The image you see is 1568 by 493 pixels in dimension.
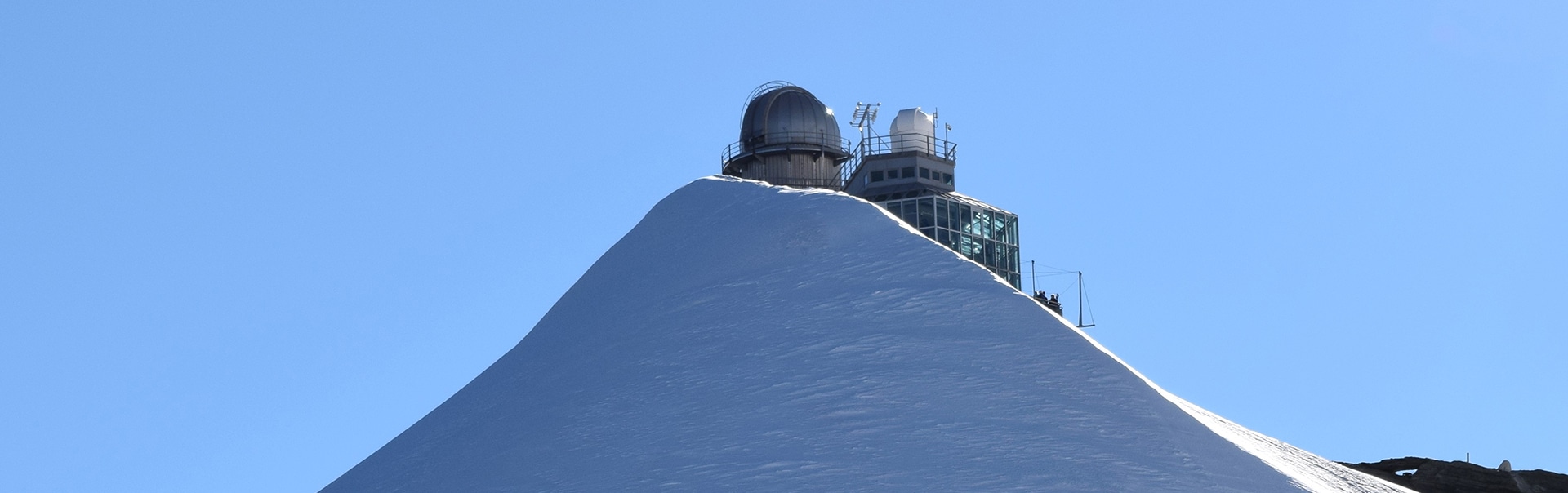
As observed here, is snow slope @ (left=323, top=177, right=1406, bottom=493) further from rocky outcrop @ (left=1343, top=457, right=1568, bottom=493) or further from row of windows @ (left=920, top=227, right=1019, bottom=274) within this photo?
row of windows @ (left=920, top=227, right=1019, bottom=274)

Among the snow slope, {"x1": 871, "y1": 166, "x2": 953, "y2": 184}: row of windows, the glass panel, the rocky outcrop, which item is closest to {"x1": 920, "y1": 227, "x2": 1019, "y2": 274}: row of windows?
the glass panel

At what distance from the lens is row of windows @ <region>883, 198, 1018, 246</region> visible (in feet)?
243

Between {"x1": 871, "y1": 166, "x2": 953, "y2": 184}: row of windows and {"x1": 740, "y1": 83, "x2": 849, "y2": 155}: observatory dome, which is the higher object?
{"x1": 740, "y1": 83, "x2": 849, "y2": 155}: observatory dome

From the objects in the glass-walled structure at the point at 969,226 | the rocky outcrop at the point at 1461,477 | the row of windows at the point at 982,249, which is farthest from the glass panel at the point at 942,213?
the rocky outcrop at the point at 1461,477

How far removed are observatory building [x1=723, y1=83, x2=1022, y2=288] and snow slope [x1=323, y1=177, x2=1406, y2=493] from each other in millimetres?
37548

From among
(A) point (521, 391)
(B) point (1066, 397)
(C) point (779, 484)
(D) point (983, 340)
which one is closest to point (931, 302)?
(D) point (983, 340)

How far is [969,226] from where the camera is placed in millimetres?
75000

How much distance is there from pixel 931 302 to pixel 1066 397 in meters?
3.77

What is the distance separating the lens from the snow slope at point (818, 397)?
27.2 m

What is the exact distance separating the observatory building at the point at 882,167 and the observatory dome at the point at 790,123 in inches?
1.4

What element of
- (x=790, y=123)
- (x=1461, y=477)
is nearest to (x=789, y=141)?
(x=790, y=123)

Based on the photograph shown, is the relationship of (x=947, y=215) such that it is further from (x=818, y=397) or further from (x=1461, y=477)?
(x=818, y=397)

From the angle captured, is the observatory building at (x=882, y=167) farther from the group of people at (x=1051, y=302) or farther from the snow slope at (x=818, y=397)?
the snow slope at (x=818, y=397)

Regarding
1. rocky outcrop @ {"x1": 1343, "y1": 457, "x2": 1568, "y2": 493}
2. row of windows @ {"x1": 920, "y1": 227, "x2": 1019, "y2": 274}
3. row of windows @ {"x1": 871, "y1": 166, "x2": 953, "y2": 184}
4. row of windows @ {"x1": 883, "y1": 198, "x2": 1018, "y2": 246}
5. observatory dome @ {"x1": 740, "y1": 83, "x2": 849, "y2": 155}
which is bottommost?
rocky outcrop @ {"x1": 1343, "y1": 457, "x2": 1568, "y2": 493}
